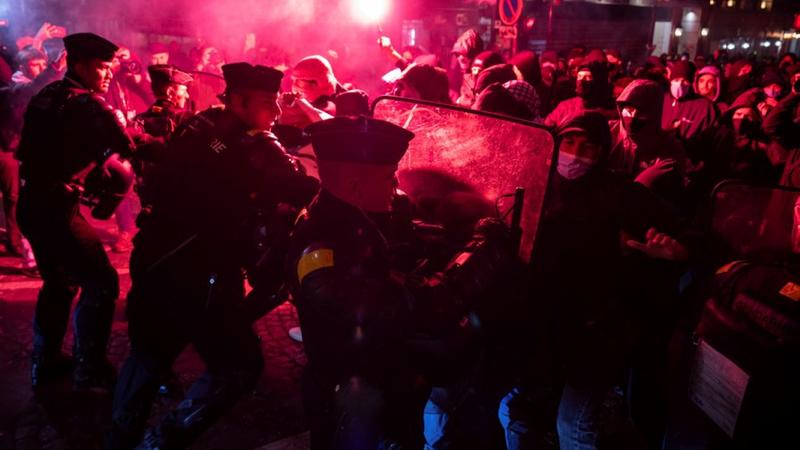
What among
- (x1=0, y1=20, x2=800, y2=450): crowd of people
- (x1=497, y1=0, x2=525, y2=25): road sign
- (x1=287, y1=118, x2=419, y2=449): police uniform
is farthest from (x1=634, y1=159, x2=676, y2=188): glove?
(x1=497, y1=0, x2=525, y2=25): road sign

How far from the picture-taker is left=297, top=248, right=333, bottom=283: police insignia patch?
78.0 inches

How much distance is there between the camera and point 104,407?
360cm

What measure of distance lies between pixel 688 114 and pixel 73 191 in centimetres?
556

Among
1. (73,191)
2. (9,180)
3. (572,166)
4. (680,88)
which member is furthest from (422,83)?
(9,180)

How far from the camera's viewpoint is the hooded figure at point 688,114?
5.43 m

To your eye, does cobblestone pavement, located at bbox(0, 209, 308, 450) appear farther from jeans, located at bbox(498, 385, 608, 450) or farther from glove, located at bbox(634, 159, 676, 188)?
glove, located at bbox(634, 159, 676, 188)

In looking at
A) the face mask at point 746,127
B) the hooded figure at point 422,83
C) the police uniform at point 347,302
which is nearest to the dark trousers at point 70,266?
the police uniform at point 347,302

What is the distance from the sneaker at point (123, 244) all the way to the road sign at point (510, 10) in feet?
22.0

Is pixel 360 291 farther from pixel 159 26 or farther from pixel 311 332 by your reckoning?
pixel 159 26

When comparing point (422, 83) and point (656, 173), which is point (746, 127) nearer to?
point (422, 83)

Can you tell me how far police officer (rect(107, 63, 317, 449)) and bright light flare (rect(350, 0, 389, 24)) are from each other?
12.8m

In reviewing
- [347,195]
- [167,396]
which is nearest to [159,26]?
[167,396]

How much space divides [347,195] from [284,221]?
126 cm

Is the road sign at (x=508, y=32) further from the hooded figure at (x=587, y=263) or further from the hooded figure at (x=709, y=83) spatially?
the hooded figure at (x=587, y=263)
